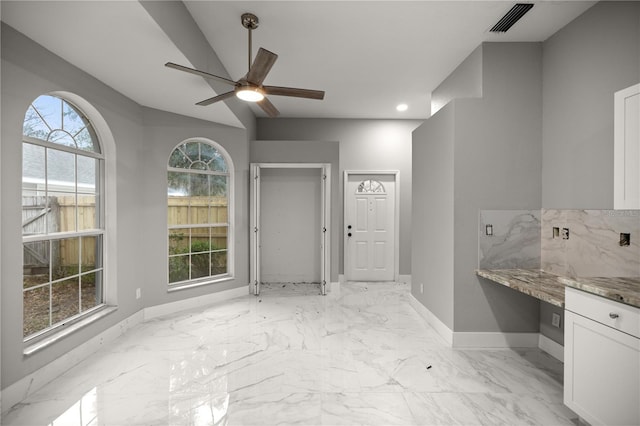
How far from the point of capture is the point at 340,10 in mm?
2623

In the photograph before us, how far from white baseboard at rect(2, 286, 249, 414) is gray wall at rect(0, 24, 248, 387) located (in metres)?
0.05

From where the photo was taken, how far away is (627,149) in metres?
1.74

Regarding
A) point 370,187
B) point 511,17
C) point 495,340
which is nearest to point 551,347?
point 495,340

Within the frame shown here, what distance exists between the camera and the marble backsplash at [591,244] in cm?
221

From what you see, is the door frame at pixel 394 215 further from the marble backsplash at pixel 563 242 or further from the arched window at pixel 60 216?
the arched window at pixel 60 216

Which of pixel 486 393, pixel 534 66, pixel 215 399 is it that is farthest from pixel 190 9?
pixel 486 393

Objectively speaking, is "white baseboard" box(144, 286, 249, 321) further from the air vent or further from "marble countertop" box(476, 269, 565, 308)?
the air vent

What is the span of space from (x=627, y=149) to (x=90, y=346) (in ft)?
14.4

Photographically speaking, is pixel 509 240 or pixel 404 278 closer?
pixel 509 240

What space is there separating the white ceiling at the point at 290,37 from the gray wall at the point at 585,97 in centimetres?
21

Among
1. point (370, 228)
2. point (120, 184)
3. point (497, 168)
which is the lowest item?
point (370, 228)

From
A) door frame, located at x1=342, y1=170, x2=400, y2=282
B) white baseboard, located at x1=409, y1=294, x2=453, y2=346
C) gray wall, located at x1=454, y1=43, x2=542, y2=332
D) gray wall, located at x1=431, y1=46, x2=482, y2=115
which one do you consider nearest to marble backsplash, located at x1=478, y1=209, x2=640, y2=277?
gray wall, located at x1=454, y1=43, x2=542, y2=332

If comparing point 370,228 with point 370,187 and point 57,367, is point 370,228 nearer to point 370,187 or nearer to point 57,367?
point 370,187

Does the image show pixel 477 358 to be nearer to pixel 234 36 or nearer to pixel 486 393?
Result: pixel 486 393
